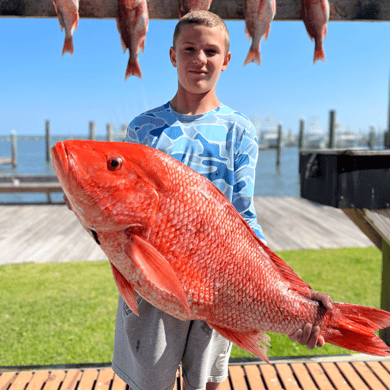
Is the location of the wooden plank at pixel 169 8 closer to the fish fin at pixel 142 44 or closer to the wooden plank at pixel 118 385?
the fish fin at pixel 142 44

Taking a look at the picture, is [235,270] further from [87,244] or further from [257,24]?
[87,244]

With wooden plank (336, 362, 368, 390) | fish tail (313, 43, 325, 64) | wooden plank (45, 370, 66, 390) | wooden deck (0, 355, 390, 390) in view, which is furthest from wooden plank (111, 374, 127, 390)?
fish tail (313, 43, 325, 64)

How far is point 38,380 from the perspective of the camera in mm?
2533

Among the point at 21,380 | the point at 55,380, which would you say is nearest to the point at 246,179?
the point at 55,380

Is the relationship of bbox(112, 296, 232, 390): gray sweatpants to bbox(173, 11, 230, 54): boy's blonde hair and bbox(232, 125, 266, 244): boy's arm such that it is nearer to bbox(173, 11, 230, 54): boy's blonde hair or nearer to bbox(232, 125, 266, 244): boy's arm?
bbox(232, 125, 266, 244): boy's arm

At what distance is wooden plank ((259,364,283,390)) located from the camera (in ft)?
8.10

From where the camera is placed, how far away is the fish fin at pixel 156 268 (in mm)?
1006

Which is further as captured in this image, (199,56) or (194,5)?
(194,5)

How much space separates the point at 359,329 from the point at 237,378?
1.61 meters

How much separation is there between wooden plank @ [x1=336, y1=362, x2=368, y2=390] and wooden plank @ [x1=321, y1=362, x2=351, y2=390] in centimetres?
3

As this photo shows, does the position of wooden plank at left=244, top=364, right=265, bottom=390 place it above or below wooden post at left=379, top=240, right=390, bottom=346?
below

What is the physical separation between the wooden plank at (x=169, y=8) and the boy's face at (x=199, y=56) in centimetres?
80

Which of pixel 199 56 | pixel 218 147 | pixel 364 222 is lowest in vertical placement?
pixel 364 222

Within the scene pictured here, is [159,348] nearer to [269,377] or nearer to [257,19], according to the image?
[269,377]
